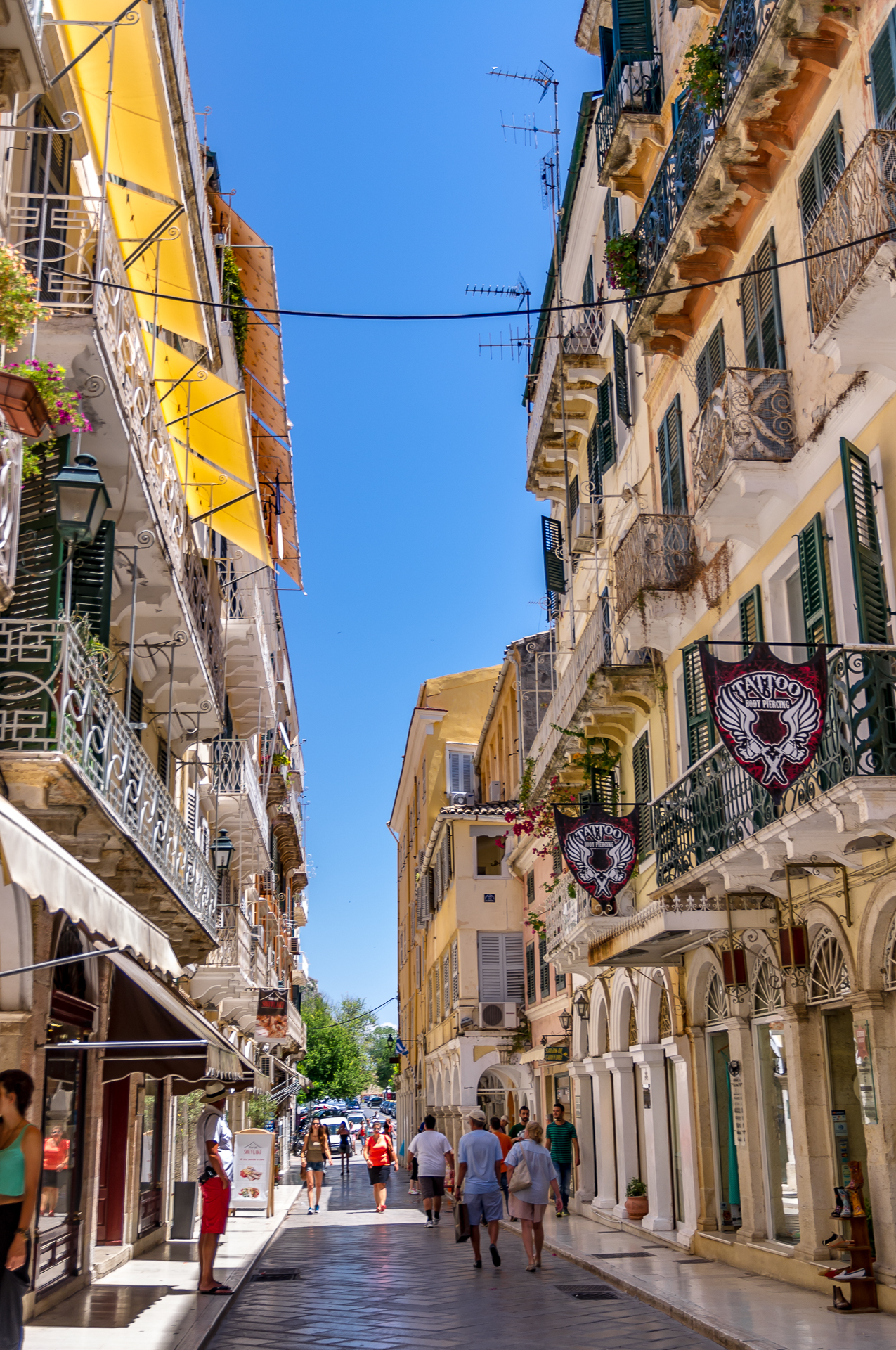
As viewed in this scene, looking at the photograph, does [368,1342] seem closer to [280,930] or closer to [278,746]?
[278,746]

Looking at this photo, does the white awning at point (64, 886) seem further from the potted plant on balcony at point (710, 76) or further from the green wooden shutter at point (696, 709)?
the potted plant on balcony at point (710, 76)

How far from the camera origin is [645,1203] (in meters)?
19.0

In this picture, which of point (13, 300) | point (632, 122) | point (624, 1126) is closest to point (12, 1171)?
point (13, 300)

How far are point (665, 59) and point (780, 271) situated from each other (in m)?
6.61

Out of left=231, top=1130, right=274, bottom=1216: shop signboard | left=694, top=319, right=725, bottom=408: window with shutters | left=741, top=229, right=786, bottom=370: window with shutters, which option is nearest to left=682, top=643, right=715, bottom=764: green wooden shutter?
left=694, top=319, right=725, bottom=408: window with shutters

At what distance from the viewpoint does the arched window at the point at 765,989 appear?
1375 cm

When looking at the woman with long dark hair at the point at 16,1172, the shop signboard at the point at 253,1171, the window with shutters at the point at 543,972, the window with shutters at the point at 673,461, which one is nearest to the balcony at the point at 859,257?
the window with shutters at the point at 673,461

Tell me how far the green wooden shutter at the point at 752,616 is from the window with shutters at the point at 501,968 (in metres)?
24.4

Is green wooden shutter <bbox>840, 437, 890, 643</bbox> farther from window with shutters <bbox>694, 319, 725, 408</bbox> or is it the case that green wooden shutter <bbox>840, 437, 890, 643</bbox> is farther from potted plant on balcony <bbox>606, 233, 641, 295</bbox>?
potted plant on balcony <bbox>606, 233, 641, 295</bbox>

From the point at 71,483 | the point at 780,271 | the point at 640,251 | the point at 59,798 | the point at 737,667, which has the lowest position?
the point at 59,798

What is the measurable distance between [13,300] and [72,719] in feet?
11.0

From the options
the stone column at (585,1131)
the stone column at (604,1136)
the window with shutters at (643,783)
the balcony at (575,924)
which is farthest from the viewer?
the stone column at (585,1131)

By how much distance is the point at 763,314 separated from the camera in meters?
13.8

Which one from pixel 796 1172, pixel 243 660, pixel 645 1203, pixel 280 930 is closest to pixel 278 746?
pixel 280 930
